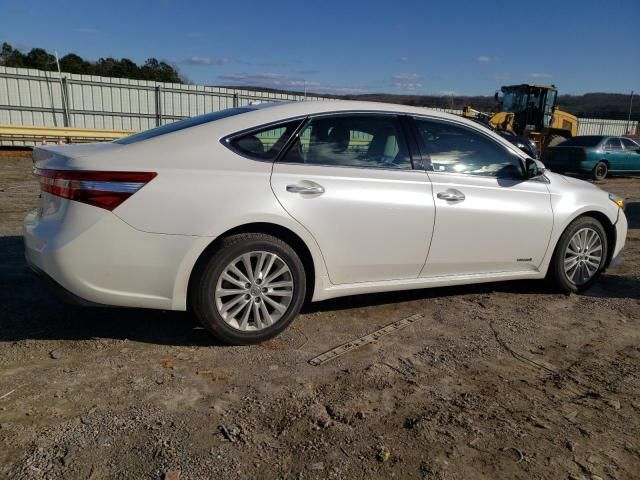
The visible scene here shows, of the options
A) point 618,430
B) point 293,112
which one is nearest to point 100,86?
point 293,112

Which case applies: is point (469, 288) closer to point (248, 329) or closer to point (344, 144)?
point (344, 144)

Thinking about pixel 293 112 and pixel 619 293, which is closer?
pixel 293 112

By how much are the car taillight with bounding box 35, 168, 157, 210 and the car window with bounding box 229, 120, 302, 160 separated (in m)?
0.67

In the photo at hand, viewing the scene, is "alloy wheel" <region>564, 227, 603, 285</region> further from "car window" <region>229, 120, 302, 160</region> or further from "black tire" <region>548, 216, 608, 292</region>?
"car window" <region>229, 120, 302, 160</region>

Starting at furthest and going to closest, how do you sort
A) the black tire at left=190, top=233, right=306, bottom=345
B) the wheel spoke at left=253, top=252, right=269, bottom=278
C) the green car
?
the green car → the wheel spoke at left=253, top=252, right=269, bottom=278 → the black tire at left=190, top=233, right=306, bottom=345

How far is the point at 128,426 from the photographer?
253 cm

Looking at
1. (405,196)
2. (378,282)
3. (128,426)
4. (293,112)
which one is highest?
(293,112)

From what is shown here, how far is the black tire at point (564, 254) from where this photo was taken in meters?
4.66

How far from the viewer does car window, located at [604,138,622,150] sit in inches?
645

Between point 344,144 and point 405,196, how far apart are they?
0.57 metres

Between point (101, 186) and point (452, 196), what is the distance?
2444 mm

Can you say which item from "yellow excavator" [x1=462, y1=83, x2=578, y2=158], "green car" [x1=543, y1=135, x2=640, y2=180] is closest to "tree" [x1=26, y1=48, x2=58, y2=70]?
"yellow excavator" [x1=462, y1=83, x2=578, y2=158]

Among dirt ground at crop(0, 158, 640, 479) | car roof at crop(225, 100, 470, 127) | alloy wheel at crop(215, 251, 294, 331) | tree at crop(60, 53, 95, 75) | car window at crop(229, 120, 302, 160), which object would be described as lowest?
dirt ground at crop(0, 158, 640, 479)

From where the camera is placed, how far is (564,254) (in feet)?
15.4
